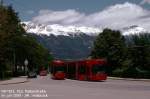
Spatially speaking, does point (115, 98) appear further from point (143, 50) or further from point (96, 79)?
point (143, 50)

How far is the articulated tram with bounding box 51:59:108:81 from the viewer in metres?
60.9

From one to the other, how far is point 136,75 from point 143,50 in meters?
4.42

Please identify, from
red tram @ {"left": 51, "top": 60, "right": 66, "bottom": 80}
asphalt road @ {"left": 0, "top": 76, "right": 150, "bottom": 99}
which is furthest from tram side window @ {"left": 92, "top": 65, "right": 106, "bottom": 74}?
asphalt road @ {"left": 0, "top": 76, "right": 150, "bottom": 99}

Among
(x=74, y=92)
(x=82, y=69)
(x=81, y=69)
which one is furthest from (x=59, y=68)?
(x=74, y=92)

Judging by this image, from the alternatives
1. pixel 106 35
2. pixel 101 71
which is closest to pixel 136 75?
pixel 101 71

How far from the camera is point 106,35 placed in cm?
11206

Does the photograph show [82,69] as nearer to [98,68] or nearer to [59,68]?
[98,68]

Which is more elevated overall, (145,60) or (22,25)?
(22,25)

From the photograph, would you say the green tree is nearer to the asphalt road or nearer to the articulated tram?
the articulated tram

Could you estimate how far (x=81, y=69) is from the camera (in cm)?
6494

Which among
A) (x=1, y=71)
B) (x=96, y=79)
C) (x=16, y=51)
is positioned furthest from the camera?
(x=16, y=51)

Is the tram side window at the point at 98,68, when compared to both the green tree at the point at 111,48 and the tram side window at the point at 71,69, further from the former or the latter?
the green tree at the point at 111,48

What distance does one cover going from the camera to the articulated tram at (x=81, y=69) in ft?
200

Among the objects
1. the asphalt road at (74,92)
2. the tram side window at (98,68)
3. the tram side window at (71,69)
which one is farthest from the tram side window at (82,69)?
the asphalt road at (74,92)
